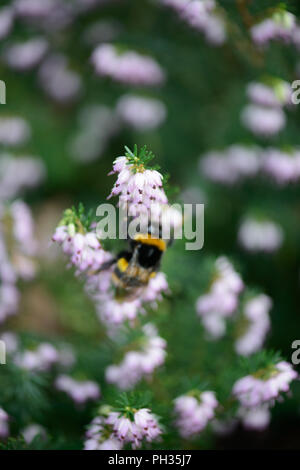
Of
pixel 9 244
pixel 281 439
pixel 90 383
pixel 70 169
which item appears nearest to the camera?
pixel 90 383

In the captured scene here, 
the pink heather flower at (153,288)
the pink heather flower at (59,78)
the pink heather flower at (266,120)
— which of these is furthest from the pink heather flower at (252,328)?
the pink heather flower at (59,78)

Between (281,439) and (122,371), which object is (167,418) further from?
(281,439)

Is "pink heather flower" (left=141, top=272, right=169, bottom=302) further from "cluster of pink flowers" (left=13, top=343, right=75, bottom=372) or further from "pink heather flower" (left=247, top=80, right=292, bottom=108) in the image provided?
"pink heather flower" (left=247, top=80, right=292, bottom=108)

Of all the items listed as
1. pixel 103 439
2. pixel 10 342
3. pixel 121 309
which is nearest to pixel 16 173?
pixel 10 342

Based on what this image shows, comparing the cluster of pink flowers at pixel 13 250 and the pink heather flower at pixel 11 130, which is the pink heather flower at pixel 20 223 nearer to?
the cluster of pink flowers at pixel 13 250

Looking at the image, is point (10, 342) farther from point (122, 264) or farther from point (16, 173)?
point (16, 173)

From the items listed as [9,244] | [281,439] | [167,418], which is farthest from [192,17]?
[281,439]

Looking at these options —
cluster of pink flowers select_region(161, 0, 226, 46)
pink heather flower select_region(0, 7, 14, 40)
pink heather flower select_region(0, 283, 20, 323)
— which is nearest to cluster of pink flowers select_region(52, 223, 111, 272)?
pink heather flower select_region(0, 283, 20, 323)
